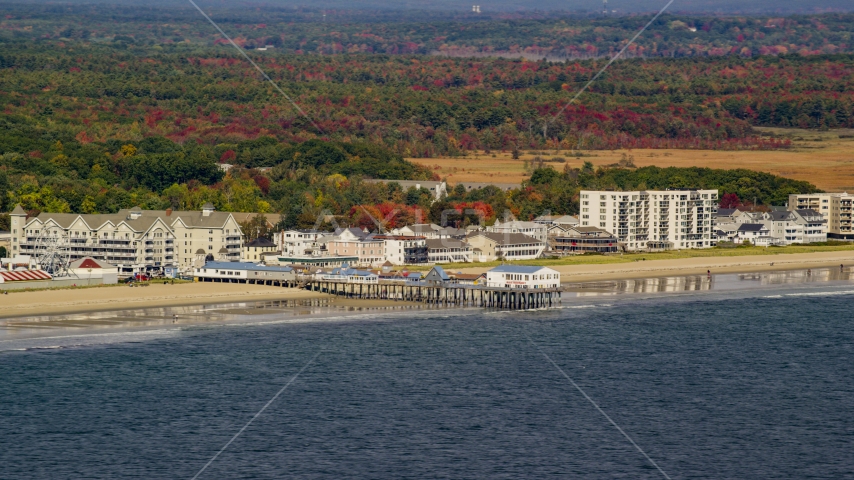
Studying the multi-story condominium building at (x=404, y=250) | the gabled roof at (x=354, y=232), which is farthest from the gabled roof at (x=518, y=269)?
the gabled roof at (x=354, y=232)

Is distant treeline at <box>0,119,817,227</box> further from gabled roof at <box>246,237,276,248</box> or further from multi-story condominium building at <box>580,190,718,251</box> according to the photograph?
multi-story condominium building at <box>580,190,718,251</box>

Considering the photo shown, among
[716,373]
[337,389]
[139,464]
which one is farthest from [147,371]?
[716,373]

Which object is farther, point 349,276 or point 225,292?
point 349,276

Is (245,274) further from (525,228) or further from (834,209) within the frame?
(834,209)

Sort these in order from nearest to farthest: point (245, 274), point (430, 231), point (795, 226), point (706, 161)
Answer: point (245, 274) → point (430, 231) → point (795, 226) → point (706, 161)

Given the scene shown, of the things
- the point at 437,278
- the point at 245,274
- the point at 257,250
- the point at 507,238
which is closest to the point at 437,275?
the point at 437,278

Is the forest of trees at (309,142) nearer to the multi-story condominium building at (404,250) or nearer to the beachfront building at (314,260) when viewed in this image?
the multi-story condominium building at (404,250)
